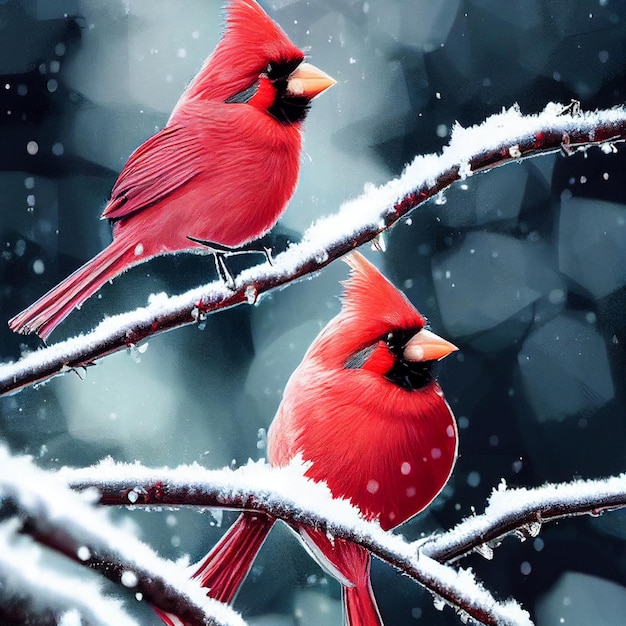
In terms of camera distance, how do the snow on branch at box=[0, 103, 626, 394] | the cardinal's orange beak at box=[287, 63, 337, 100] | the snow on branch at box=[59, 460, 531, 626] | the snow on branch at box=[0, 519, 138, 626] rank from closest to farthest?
the snow on branch at box=[0, 519, 138, 626]
the snow on branch at box=[59, 460, 531, 626]
the snow on branch at box=[0, 103, 626, 394]
the cardinal's orange beak at box=[287, 63, 337, 100]

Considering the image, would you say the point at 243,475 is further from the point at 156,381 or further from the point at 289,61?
the point at 289,61

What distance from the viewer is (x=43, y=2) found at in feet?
3.51

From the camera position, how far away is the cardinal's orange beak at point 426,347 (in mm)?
1036

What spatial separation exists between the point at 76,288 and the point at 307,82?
459 millimetres

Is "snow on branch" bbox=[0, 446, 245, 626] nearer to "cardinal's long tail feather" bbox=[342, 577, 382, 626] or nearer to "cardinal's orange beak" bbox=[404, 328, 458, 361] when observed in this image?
"cardinal's long tail feather" bbox=[342, 577, 382, 626]

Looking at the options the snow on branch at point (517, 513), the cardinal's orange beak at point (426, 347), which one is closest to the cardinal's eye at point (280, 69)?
the cardinal's orange beak at point (426, 347)

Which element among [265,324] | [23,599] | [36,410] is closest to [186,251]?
[265,324]

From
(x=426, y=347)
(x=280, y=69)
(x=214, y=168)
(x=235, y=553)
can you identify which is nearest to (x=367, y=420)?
(x=426, y=347)

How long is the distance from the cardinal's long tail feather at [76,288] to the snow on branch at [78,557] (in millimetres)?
353

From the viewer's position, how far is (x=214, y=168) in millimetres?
1006

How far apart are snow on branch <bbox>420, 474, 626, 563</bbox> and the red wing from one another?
0.64 meters

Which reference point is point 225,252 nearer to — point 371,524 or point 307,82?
point 307,82

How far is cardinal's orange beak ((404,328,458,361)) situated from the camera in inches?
40.8

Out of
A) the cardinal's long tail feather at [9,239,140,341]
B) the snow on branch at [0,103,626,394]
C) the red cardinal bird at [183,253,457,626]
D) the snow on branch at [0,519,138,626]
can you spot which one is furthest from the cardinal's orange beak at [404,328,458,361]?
the snow on branch at [0,519,138,626]
